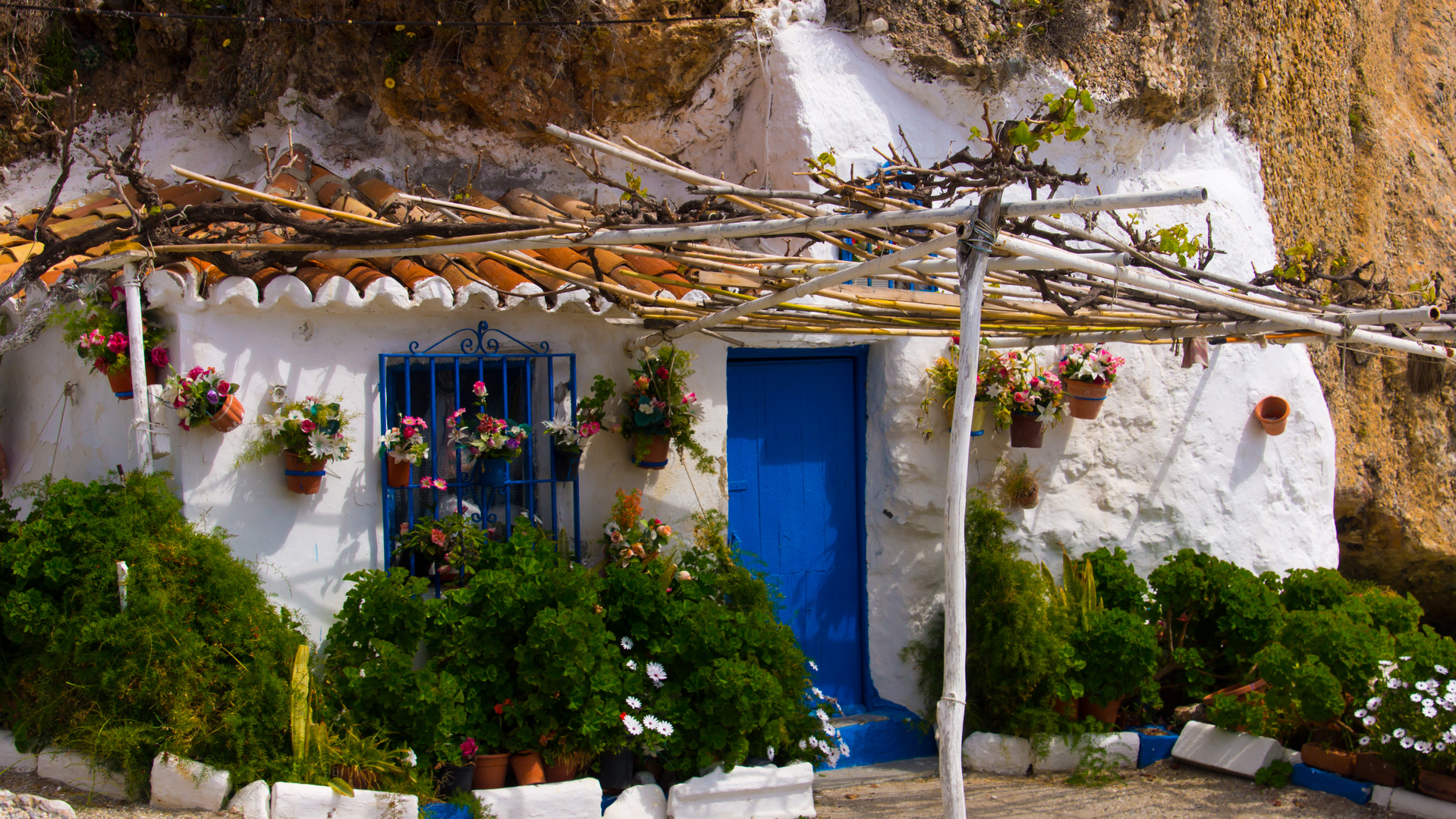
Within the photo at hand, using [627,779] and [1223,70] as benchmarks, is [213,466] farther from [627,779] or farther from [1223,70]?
[1223,70]

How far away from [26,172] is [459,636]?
12.9 ft

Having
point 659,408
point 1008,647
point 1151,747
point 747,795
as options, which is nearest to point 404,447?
point 659,408

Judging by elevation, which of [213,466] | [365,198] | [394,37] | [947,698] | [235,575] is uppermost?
[394,37]

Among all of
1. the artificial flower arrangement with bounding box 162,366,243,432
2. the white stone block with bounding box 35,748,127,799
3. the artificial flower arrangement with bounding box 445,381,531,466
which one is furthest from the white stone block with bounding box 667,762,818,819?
the artificial flower arrangement with bounding box 162,366,243,432

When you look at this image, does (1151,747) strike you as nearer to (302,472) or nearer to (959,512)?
(959,512)

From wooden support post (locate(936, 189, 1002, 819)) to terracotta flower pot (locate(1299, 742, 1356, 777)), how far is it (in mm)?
2648

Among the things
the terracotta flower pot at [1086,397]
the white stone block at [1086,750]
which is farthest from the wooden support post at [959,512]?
the terracotta flower pot at [1086,397]

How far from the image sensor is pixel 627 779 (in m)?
4.30

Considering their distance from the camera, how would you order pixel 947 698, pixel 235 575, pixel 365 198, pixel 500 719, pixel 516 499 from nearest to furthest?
1. pixel 947 698
2. pixel 235 575
3. pixel 500 719
4. pixel 516 499
5. pixel 365 198

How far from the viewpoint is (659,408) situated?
466 cm

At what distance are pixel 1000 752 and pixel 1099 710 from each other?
0.56 meters

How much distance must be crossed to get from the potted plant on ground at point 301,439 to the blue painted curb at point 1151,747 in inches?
162

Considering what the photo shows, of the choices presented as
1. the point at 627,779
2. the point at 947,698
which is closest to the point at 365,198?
the point at 627,779

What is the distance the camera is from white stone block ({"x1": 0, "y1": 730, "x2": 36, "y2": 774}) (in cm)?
381
